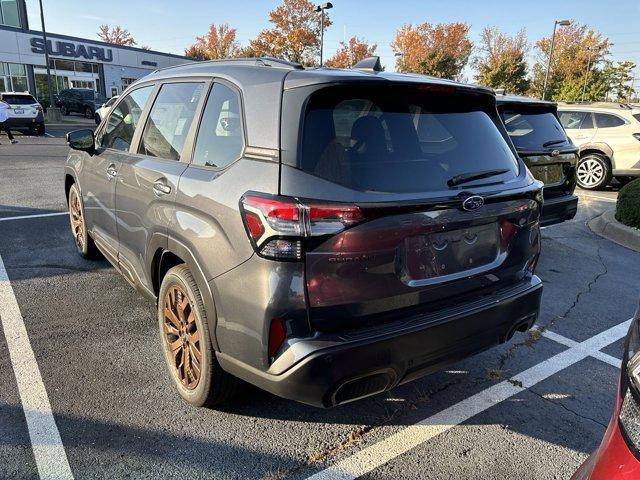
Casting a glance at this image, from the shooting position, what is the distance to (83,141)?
4.28 meters

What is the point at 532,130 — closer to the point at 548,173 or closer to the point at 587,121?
the point at 548,173

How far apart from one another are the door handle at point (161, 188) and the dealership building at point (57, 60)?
1235 inches

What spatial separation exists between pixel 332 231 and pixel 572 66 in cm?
5593

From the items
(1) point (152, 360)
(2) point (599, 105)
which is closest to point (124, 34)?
(2) point (599, 105)

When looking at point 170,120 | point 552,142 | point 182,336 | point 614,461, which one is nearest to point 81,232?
point 170,120

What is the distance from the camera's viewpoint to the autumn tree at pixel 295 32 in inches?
1892

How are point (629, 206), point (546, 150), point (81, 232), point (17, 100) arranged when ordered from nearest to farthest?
point (81, 232)
point (546, 150)
point (629, 206)
point (17, 100)

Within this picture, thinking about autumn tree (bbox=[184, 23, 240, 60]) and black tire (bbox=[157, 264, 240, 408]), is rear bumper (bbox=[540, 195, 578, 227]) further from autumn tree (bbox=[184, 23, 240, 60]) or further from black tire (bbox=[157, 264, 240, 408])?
autumn tree (bbox=[184, 23, 240, 60])

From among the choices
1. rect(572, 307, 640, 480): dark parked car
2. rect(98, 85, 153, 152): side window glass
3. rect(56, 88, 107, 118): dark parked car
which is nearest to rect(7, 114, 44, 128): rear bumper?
rect(56, 88, 107, 118): dark parked car

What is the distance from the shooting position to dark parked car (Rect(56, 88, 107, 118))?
3142cm

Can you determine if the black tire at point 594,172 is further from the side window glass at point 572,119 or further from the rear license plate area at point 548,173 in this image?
the rear license plate area at point 548,173

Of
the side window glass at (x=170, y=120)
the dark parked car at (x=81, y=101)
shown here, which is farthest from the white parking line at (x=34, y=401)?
the dark parked car at (x=81, y=101)

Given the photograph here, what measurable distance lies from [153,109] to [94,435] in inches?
83.2

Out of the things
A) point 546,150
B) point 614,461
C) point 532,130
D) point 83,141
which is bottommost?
point 614,461
